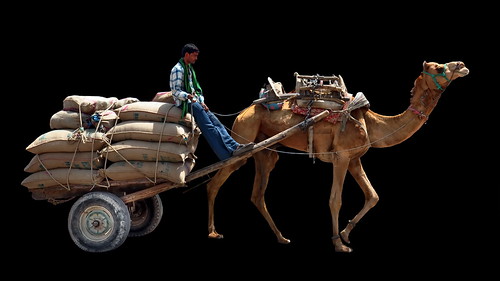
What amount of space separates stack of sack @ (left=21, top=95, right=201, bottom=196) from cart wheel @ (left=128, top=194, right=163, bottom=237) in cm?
150

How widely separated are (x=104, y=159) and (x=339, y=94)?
12.4ft

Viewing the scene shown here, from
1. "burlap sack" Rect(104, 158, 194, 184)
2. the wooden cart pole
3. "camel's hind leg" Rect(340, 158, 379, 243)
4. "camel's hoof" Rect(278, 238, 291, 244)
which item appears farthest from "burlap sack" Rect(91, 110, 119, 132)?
"camel's hind leg" Rect(340, 158, 379, 243)

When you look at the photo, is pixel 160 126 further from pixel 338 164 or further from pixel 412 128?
pixel 412 128

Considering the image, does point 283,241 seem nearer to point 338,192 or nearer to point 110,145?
point 338,192

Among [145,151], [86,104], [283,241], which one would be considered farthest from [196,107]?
[283,241]

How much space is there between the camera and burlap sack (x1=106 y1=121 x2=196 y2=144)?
1130cm

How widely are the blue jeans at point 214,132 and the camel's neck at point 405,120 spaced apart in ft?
7.44

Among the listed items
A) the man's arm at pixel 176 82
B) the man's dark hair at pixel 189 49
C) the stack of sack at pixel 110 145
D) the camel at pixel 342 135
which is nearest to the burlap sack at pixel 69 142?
the stack of sack at pixel 110 145

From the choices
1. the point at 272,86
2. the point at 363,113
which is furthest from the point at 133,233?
the point at 363,113

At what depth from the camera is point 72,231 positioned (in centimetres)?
1155

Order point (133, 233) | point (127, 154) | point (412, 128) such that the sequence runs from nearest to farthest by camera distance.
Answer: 1. point (127, 154)
2. point (412, 128)
3. point (133, 233)

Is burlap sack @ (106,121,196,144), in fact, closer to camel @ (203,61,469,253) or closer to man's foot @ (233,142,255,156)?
man's foot @ (233,142,255,156)

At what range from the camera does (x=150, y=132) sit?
11.3 metres

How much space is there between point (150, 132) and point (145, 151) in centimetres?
29
